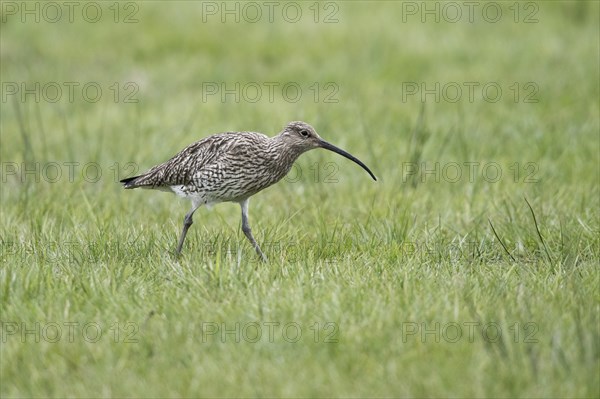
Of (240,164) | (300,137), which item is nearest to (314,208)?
(300,137)

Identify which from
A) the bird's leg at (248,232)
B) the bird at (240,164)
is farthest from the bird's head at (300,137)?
the bird's leg at (248,232)

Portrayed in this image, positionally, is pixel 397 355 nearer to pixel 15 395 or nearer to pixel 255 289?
pixel 255 289

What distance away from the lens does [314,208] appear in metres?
7.95

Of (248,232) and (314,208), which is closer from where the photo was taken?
(248,232)

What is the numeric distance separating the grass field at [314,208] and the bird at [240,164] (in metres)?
0.35

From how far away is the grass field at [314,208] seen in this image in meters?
4.84

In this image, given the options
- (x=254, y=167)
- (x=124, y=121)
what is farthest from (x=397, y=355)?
(x=124, y=121)

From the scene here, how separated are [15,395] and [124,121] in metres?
6.49

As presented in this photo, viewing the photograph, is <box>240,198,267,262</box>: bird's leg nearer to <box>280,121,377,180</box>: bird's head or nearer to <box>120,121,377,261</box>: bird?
<box>120,121,377,261</box>: bird

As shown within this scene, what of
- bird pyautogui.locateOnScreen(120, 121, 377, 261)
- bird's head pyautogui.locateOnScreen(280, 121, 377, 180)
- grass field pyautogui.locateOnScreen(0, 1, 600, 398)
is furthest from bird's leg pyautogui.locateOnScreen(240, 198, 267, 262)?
bird's head pyautogui.locateOnScreen(280, 121, 377, 180)

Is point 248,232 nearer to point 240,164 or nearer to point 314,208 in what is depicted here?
point 240,164

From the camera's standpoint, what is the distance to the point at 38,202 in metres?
7.89

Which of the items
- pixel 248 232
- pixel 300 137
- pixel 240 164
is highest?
pixel 300 137

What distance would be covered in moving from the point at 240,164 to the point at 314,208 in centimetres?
136
